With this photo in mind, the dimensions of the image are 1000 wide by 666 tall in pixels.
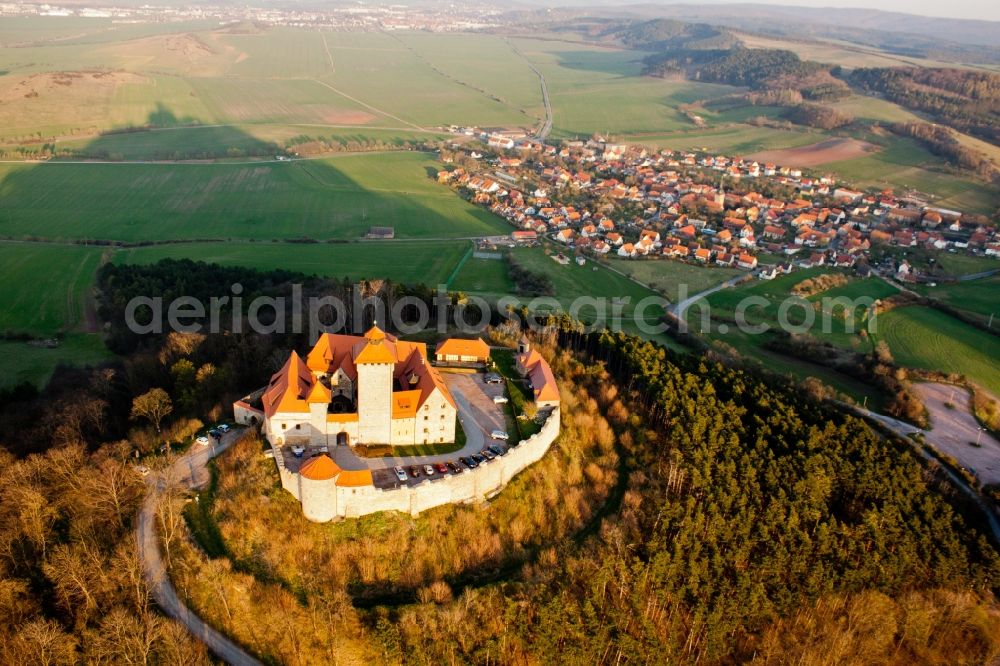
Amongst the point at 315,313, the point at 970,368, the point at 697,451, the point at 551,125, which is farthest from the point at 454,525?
the point at 551,125

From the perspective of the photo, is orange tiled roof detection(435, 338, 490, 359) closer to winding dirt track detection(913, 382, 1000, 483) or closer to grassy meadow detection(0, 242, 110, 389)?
grassy meadow detection(0, 242, 110, 389)

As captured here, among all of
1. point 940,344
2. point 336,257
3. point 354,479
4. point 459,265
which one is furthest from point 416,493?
point 940,344

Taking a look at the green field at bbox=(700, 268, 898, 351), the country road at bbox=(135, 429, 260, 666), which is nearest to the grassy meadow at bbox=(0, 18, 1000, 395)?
the green field at bbox=(700, 268, 898, 351)

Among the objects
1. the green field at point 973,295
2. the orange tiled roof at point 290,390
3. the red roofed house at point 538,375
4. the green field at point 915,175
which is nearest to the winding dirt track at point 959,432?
the green field at point 973,295

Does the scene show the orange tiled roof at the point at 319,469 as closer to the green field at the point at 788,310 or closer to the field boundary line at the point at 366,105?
the green field at the point at 788,310

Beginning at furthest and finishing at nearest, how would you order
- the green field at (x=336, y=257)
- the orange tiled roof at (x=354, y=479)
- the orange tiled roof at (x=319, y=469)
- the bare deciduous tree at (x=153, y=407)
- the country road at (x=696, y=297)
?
the green field at (x=336, y=257) → the country road at (x=696, y=297) → the bare deciduous tree at (x=153, y=407) → the orange tiled roof at (x=354, y=479) → the orange tiled roof at (x=319, y=469)

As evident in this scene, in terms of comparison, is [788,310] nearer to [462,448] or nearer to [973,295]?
[973,295]

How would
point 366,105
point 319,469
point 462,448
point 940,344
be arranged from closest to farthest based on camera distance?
point 319,469 → point 462,448 → point 940,344 → point 366,105

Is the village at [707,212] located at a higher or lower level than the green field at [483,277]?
higher
